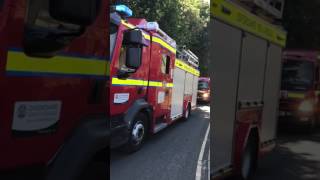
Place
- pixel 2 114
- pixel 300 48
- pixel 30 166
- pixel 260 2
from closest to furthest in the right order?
1. pixel 2 114
2. pixel 30 166
3. pixel 260 2
4. pixel 300 48

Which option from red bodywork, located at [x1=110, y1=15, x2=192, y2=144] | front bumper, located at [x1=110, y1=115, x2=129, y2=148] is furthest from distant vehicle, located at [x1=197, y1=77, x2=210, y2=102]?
front bumper, located at [x1=110, y1=115, x2=129, y2=148]

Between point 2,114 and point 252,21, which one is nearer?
point 2,114

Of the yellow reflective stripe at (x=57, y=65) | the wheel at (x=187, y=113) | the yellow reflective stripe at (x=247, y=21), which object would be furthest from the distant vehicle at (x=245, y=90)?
the yellow reflective stripe at (x=57, y=65)

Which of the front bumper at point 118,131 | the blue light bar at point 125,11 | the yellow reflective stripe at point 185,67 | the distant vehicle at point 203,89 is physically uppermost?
the blue light bar at point 125,11

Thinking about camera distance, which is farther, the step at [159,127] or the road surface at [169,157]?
the step at [159,127]

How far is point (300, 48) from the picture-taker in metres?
2.71

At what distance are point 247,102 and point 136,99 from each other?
144cm

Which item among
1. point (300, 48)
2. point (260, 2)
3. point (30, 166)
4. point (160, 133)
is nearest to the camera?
point (30, 166)

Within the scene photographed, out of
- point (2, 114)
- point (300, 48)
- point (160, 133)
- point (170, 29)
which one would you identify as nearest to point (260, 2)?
point (300, 48)

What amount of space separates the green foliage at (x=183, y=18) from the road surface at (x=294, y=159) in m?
1.26

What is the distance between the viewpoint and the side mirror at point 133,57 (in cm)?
156

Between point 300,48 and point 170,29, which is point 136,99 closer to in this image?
point 170,29

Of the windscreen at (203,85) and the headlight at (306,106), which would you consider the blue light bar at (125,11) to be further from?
the headlight at (306,106)

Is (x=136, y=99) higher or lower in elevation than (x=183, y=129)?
higher
